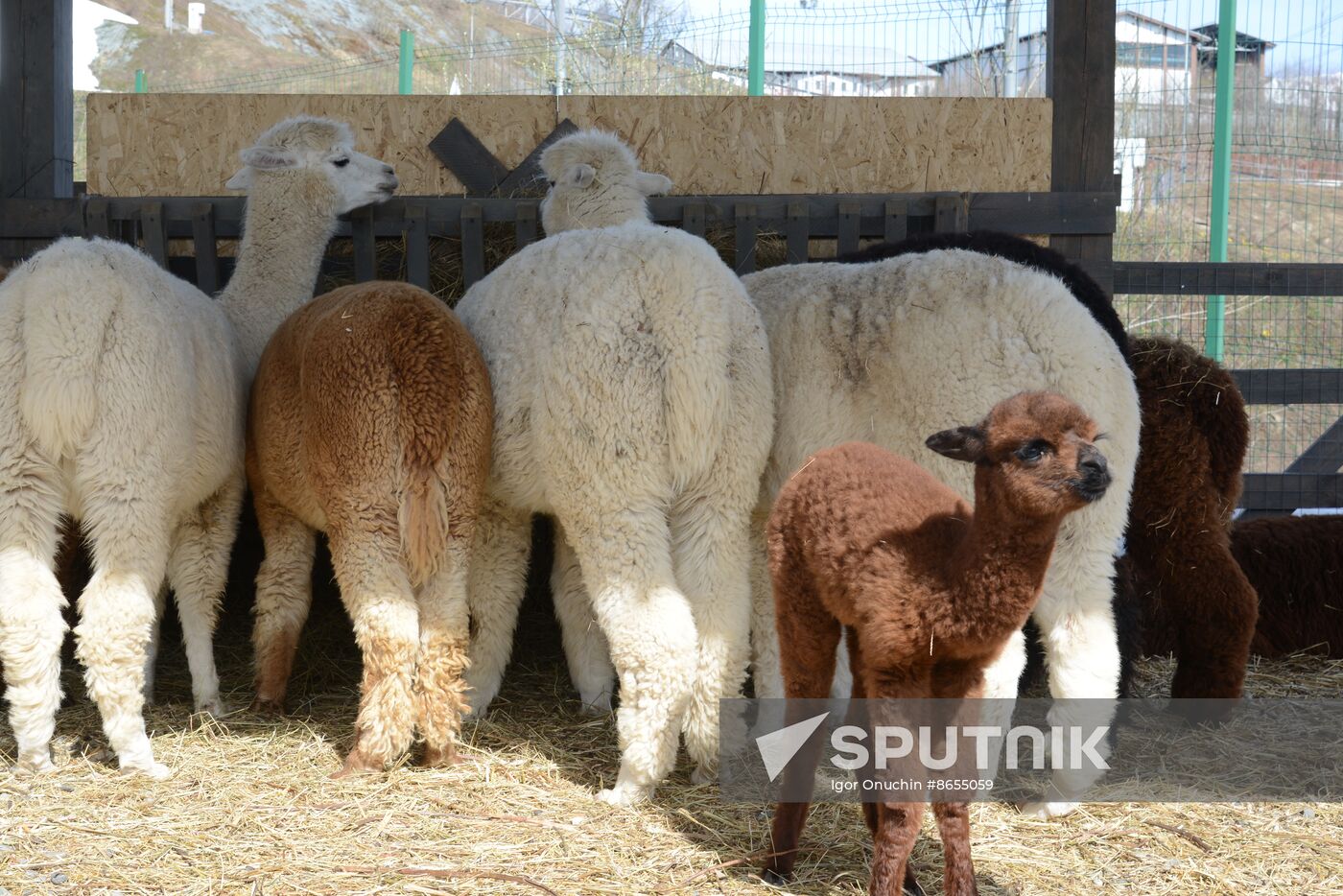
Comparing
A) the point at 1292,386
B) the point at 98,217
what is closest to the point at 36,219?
the point at 98,217

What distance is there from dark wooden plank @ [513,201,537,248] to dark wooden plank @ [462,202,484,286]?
19 cm

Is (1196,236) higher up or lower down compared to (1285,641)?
higher up

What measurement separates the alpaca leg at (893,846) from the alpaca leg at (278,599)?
2962 mm

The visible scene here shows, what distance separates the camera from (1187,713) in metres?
4.96

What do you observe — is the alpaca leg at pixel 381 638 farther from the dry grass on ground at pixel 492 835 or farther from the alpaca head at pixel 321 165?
the alpaca head at pixel 321 165

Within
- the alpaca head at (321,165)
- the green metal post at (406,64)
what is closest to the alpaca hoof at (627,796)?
the alpaca head at (321,165)

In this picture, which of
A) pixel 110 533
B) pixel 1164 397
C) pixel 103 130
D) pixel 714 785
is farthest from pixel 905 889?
pixel 103 130

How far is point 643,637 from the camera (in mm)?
4109

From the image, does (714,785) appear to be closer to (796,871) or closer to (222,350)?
(796,871)

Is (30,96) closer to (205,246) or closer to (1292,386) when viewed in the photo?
(205,246)

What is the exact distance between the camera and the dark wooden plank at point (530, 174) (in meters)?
6.45

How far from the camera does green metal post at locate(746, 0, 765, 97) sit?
10563mm

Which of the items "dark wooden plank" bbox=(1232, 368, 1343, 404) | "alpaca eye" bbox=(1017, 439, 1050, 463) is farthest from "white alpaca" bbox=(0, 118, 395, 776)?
"dark wooden plank" bbox=(1232, 368, 1343, 404)

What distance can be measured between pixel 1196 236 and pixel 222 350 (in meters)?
10.0
